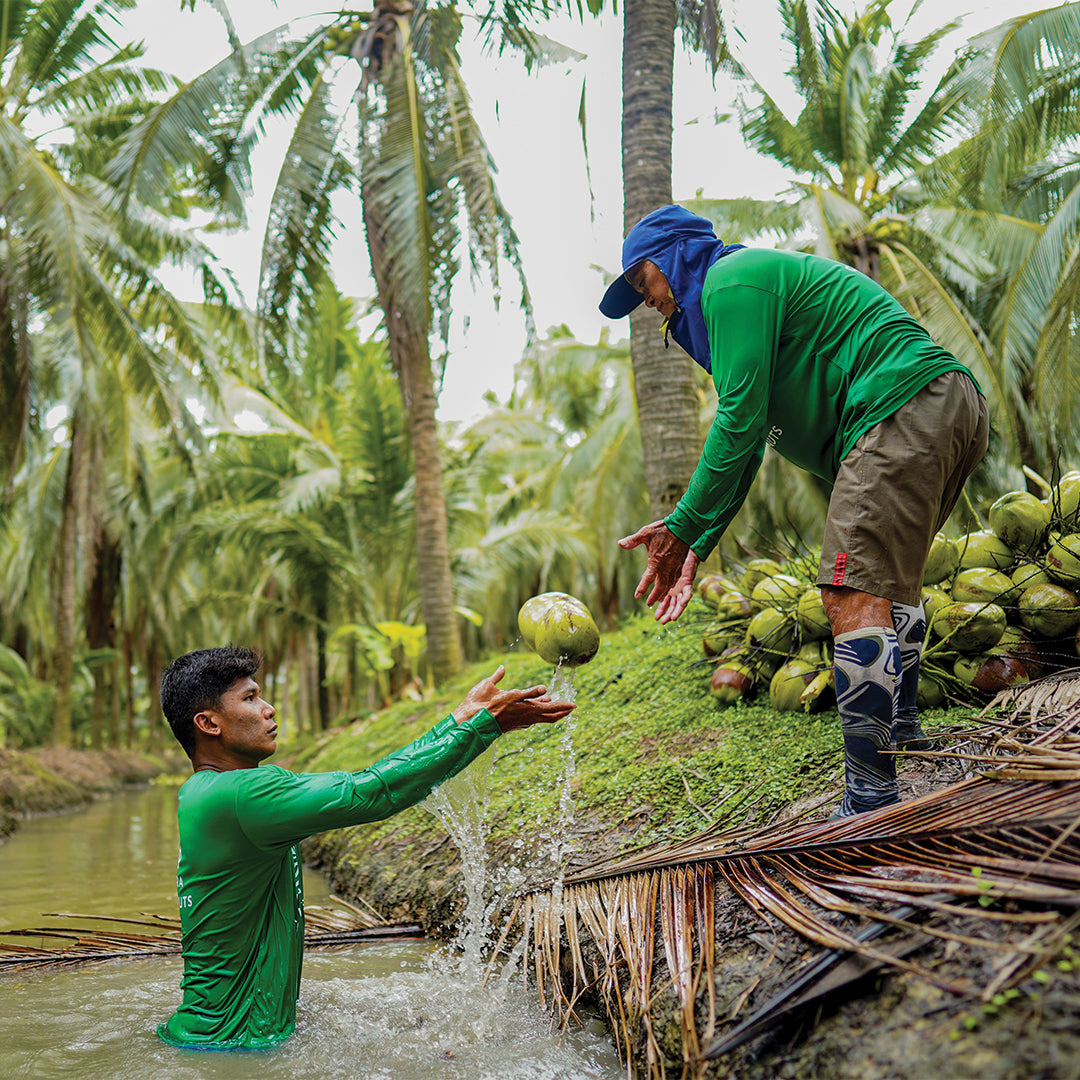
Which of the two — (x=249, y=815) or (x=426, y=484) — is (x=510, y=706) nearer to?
(x=249, y=815)

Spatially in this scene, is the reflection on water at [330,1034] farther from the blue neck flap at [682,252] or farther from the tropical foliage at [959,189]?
the tropical foliage at [959,189]

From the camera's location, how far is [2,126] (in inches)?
382

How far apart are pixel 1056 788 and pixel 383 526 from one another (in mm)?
12406

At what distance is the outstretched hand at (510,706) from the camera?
232 cm

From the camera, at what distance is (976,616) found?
9.99 feet

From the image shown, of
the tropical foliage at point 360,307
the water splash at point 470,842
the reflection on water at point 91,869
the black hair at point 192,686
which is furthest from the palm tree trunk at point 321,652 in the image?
the black hair at point 192,686

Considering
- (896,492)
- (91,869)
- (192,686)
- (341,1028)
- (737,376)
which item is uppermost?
(737,376)

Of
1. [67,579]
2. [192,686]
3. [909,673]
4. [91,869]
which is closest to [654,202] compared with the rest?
[909,673]

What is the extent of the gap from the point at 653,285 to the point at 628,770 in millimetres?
1807

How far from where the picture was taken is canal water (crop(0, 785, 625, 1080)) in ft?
6.94

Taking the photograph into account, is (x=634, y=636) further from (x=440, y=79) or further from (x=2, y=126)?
(x=2, y=126)

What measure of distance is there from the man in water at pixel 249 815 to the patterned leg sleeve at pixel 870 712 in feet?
2.30

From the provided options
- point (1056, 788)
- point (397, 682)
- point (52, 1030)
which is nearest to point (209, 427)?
point (397, 682)

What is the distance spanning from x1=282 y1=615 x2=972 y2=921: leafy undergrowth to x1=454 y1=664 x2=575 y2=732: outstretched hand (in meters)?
0.43
